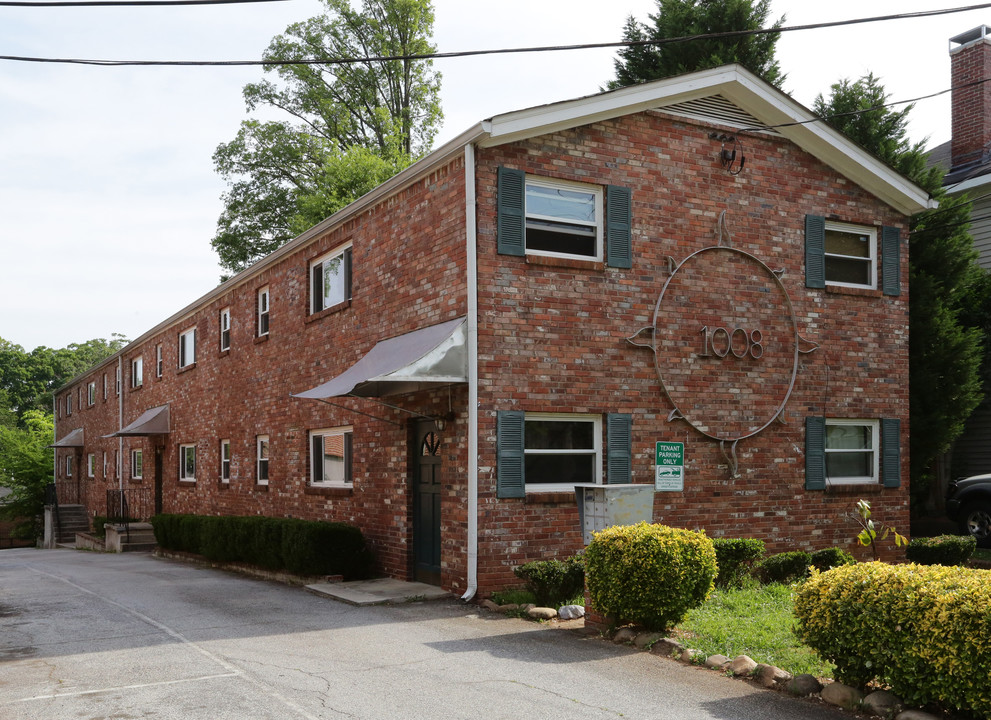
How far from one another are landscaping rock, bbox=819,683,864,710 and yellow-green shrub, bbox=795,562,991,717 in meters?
0.07

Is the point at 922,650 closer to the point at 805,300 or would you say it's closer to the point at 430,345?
the point at 430,345

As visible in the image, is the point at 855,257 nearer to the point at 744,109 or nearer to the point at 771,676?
the point at 744,109

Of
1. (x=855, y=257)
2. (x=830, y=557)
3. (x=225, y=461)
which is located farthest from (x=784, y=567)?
(x=225, y=461)

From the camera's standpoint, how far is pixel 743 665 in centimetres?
780

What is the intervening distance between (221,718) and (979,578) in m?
5.36

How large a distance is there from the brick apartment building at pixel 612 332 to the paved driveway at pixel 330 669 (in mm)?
2157

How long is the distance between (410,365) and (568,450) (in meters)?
2.64

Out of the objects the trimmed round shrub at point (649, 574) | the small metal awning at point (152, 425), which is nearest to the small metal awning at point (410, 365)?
the trimmed round shrub at point (649, 574)

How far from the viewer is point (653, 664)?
327 inches

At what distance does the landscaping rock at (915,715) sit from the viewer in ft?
20.7

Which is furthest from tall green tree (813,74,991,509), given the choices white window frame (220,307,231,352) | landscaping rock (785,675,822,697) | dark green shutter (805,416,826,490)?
white window frame (220,307,231,352)

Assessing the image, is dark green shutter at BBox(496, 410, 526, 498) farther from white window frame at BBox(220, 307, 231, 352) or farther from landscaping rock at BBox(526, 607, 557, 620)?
white window frame at BBox(220, 307, 231, 352)

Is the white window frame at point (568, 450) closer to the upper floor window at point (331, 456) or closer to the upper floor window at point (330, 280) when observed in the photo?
the upper floor window at point (331, 456)

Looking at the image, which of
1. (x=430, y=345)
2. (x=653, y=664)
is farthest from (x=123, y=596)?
(x=653, y=664)
